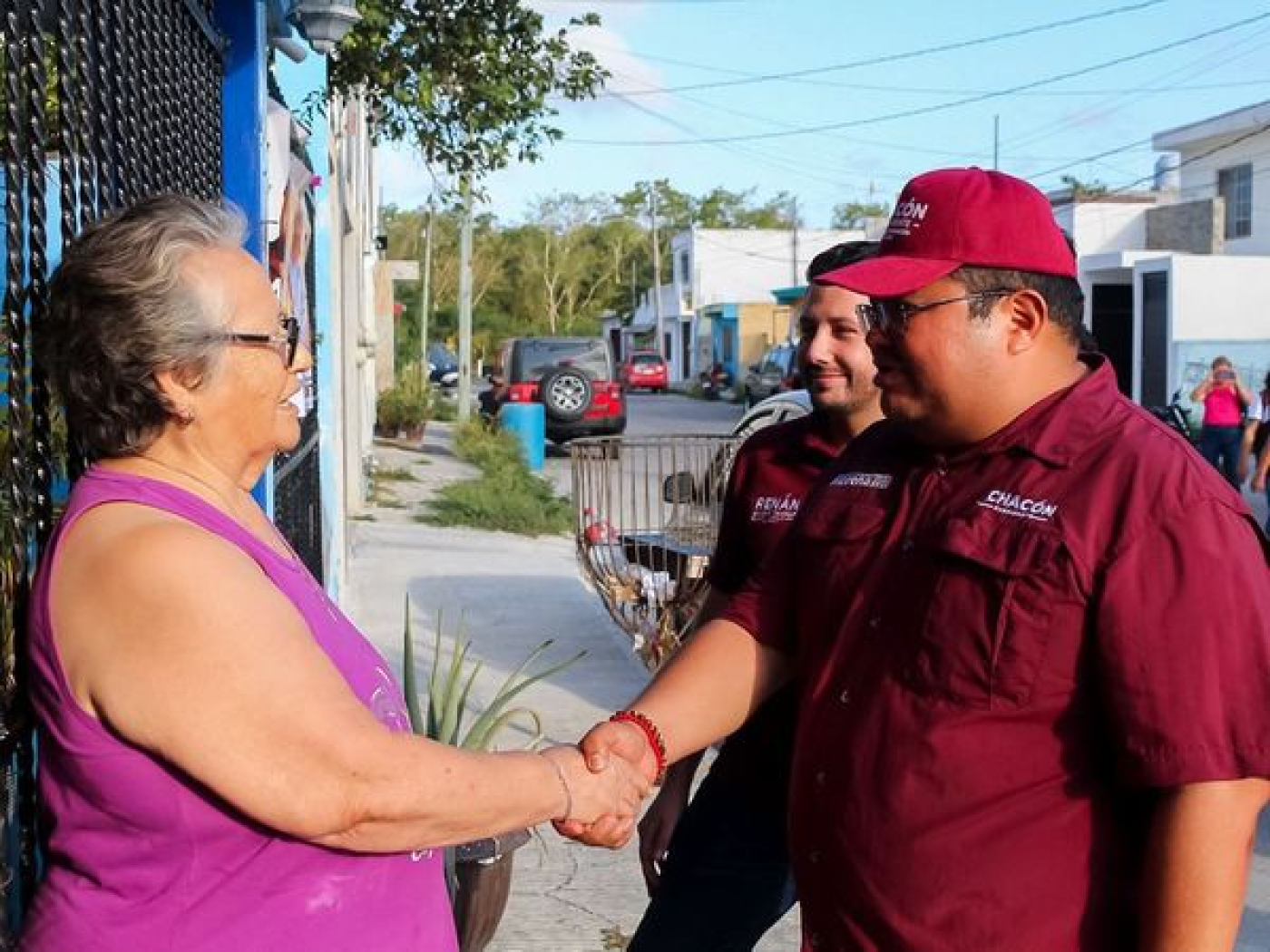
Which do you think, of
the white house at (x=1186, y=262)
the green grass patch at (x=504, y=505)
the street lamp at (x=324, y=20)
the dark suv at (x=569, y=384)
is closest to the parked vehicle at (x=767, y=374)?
the white house at (x=1186, y=262)

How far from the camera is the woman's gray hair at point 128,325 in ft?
6.51

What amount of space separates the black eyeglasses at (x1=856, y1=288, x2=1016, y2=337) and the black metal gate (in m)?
1.20

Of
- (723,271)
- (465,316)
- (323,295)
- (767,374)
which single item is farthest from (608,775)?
(723,271)

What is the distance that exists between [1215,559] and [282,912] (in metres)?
1.24

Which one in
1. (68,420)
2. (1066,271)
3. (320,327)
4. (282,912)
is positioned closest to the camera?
(282,912)

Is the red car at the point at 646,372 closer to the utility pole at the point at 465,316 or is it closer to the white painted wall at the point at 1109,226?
the white painted wall at the point at 1109,226

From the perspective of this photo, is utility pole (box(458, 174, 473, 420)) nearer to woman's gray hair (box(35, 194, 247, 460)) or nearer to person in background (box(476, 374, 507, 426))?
person in background (box(476, 374, 507, 426))

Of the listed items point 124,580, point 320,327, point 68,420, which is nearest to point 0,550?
point 68,420

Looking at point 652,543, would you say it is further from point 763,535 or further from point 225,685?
point 225,685

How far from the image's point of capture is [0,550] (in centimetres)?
216

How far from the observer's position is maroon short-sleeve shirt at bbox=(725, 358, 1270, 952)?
2016mm

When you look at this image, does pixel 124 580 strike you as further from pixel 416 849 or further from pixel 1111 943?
pixel 1111 943

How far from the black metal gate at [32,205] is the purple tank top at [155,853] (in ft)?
0.65

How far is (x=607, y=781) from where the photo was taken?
2.45 meters
